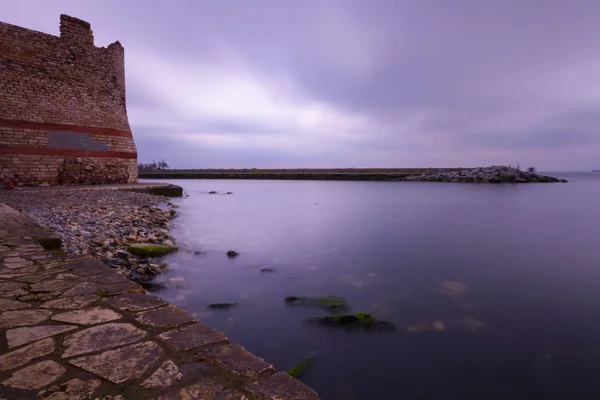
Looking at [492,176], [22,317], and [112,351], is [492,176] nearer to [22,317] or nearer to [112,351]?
[112,351]

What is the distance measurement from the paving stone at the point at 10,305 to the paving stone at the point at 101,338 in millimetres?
680

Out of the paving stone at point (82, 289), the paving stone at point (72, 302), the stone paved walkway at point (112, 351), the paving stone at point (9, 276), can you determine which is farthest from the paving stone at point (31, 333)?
the paving stone at point (9, 276)

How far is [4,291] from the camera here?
7.77ft

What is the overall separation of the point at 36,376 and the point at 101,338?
0.36m

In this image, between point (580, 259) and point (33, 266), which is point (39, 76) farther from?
point (580, 259)

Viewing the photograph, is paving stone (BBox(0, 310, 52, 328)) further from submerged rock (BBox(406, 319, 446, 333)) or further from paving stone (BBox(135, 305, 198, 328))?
submerged rock (BBox(406, 319, 446, 333))

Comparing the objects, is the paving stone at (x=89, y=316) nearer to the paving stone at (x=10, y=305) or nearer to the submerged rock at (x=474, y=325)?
the paving stone at (x=10, y=305)

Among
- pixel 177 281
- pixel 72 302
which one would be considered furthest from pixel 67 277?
pixel 177 281

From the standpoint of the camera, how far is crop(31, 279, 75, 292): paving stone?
2443mm

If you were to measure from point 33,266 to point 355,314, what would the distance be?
376cm

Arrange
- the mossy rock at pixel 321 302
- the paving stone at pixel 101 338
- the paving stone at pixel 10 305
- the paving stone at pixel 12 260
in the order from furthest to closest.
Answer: the mossy rock at pixel 321 302, the paving stone at pixel 12 260, the paving stone at pixel 10 305, the paving stone at pixel 101 338

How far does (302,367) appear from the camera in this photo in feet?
11.2

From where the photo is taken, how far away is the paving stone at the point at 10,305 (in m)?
2.12

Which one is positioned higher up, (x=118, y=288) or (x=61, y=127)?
(x=61, y=127)
